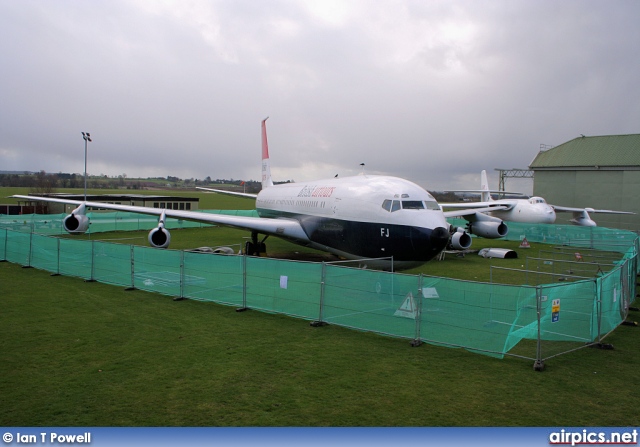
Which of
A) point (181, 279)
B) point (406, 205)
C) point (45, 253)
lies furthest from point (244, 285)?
point (45, 253)

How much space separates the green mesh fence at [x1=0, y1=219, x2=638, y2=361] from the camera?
10.4 m

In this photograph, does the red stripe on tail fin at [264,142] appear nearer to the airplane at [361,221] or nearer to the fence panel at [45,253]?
the airplane at [361,221]

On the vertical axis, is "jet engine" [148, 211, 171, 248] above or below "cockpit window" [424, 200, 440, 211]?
below

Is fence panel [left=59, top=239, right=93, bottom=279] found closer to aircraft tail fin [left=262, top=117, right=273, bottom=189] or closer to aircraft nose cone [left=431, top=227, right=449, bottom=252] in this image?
aircraft nose cone [left=431, top=227, right=449, bottom=252]

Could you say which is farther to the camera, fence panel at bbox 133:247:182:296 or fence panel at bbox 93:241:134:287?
fence panel at bbox 93:241:134:287

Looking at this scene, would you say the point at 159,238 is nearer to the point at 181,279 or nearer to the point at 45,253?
the point at 45,253

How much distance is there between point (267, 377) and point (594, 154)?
6124 cm

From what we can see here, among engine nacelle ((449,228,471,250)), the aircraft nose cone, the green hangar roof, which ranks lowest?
engine nacelle ((449,228,471,250))

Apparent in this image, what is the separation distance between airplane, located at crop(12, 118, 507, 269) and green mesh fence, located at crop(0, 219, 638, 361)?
132 inches

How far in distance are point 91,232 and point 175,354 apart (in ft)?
103

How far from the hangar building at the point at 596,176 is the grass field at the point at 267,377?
47801mm

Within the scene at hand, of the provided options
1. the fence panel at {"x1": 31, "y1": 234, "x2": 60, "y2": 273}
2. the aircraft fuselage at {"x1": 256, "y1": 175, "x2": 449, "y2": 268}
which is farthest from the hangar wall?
the fence panel at {"x1": 31, "y1": 234, "x2": 60, "y2": 273}

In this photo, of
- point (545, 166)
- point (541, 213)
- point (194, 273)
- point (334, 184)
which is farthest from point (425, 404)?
point (545, 166)

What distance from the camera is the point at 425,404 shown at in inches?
301
